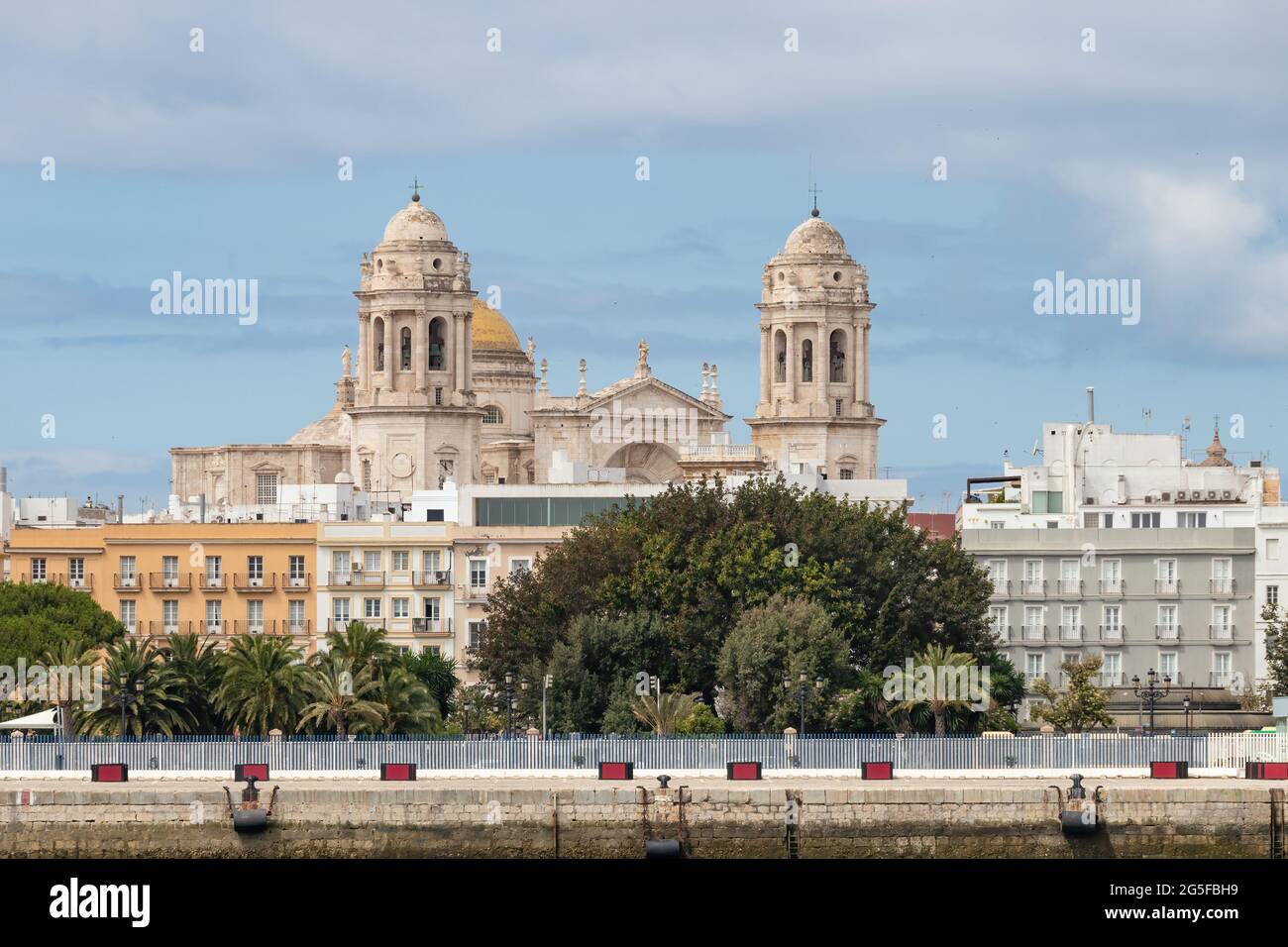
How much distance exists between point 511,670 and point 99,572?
23.4m

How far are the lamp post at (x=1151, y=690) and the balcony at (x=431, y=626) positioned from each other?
2263cm

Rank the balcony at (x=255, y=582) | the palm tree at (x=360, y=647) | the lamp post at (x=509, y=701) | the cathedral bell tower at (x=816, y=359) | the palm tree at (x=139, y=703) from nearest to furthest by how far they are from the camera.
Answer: the palm tree at (x=139, y=703)
the palm tree at (x=360, y=647)
the lamp post at (x=509, y=701)
the balcony at (x=255, y=582)
the cathedral bell tower at (x=816, y=359)

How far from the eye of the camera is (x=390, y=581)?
126 meters

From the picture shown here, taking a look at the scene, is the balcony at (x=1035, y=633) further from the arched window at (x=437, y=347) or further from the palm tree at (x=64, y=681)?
the arched window at (x=437, y=347)

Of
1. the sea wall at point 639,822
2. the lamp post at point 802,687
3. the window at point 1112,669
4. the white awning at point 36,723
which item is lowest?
the sea wall at point 639,822

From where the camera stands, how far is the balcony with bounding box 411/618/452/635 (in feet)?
412

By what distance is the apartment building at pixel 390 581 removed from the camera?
12550cm

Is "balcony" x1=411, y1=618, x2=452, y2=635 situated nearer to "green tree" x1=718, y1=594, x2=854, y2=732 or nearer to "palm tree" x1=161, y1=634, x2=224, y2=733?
"green tree" x1=718, y1=594, x2=854, y2=732

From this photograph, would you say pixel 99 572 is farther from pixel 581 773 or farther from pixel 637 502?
pixel 581 773

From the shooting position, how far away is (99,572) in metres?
127

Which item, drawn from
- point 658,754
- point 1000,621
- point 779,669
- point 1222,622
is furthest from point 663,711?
point 1222,622

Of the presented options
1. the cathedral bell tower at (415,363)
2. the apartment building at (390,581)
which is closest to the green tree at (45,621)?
the apartment building at (390,581)
